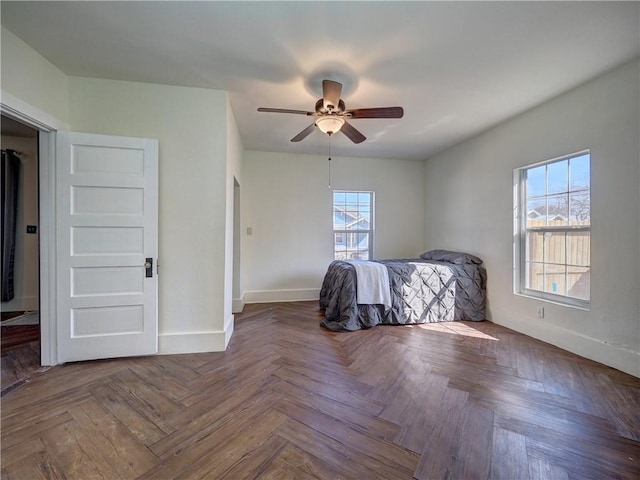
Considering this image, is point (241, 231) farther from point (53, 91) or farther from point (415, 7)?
point (415, 7)

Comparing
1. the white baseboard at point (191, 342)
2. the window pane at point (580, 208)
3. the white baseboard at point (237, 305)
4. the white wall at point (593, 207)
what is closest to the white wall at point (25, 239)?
the white baseboard at point (237, 305)

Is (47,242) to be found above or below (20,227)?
below

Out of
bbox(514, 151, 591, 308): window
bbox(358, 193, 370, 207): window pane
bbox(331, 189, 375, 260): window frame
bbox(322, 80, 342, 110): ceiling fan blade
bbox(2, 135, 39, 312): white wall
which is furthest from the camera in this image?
bbox(358, 193, 370, 207): window pane

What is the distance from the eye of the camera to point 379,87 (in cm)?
255

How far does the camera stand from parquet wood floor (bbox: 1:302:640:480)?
132 cm

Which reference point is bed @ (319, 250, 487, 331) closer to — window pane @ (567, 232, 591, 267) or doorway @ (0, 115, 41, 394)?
window pane @ (567, 232, 591, 267)

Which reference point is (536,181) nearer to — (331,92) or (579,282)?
(579,282)

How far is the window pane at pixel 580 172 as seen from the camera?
260cm

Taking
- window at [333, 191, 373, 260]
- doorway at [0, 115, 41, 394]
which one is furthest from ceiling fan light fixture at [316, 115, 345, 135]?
doorway at [0, 115, 41, 394]

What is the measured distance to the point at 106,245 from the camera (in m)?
2.38

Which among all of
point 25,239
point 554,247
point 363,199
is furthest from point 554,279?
point 25,239

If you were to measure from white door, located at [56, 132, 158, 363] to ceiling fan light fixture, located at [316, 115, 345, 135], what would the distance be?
5.08 ft

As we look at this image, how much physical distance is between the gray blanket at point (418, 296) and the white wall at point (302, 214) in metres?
1.15

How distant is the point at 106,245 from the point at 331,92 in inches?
94.2
